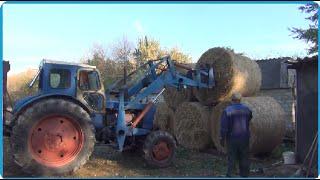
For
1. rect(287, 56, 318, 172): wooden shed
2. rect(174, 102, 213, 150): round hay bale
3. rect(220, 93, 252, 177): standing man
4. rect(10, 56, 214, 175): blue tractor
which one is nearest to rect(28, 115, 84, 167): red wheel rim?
rect(10, 56, 214, 175): blue tractor

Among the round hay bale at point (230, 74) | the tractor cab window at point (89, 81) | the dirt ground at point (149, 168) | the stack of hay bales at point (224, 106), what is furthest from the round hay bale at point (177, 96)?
the tractor cab window at point (89, 81)

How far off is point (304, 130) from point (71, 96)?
5.12m

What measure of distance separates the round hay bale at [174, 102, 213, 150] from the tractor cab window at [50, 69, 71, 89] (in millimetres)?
4512

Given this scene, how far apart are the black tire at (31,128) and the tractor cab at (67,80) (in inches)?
22.2

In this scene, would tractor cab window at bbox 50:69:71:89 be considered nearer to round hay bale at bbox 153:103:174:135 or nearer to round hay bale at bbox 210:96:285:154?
round hay bale at bbox 210:96:285:154

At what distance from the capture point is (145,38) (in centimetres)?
4216

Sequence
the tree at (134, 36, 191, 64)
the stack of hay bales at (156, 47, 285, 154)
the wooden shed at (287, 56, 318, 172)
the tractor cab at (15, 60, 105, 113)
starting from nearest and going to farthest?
the tractor cab at (15, 60, 105, 113)
the wooden shed at (287, 56, 318, 172)
the stack of hay bales at (156, 47, 285, 154)
the tree at (134, 36, 191, 64)

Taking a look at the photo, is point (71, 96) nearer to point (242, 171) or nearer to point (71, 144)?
point (71, 144)

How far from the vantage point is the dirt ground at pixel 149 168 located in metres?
9.09

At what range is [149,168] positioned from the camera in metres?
9.97

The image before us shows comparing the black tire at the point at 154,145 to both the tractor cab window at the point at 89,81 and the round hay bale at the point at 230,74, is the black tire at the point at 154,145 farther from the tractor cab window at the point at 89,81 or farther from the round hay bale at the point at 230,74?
the round hay bale at the point at 230,74

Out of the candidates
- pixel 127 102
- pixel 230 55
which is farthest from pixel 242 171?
pixel 230 55

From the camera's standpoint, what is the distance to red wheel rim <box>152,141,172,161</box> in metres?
10.0

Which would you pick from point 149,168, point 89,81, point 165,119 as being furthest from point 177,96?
point 89,81
